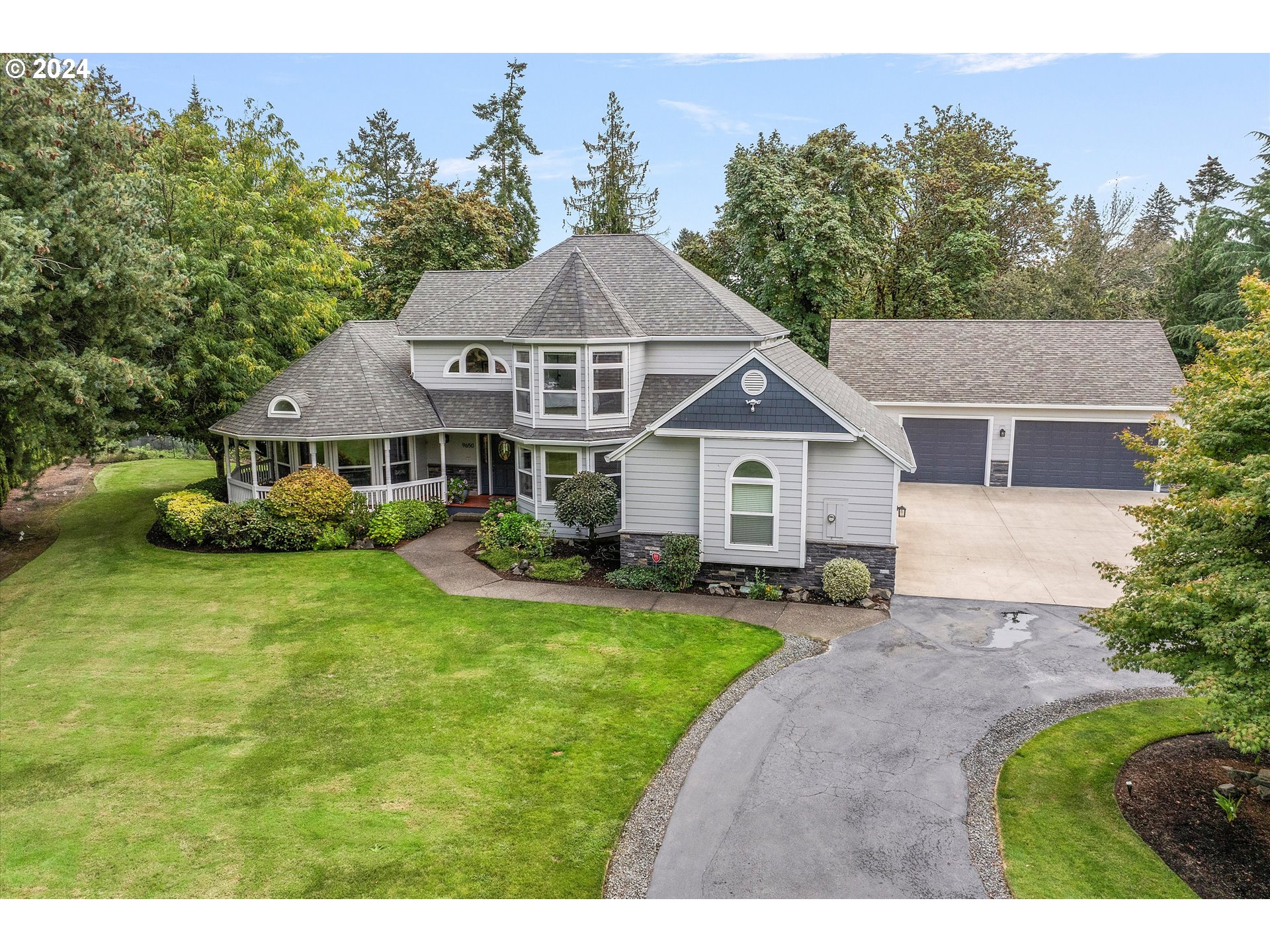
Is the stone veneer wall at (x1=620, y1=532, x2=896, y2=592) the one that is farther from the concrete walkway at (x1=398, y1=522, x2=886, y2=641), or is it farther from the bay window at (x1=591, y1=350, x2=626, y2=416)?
the bay window at (x1=591, y1=350, x2=626, y2=416)

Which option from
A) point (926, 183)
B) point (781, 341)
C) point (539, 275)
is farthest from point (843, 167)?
point (539, 275)

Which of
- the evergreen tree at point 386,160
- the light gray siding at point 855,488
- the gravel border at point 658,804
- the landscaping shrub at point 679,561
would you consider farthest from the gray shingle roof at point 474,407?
the evergreen tree at point 386,160

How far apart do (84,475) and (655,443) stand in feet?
78.4

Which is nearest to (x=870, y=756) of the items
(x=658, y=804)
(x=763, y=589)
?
(x=658, y=804)

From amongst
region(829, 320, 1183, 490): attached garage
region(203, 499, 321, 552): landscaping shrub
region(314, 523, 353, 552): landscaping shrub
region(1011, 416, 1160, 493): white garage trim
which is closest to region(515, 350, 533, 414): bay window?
region(314, 523, 353, 552): landscaping shrub

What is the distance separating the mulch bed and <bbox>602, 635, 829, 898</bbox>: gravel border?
4824mm

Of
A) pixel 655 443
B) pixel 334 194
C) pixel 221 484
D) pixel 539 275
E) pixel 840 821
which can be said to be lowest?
pixel 840 821

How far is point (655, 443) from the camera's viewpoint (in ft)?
54.6

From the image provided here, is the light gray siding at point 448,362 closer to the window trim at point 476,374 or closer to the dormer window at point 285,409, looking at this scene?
the window trim at point 476,374

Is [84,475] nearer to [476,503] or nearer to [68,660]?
[476,503]

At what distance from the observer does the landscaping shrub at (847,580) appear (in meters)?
15.5

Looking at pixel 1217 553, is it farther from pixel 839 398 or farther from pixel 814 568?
pixel 839 398

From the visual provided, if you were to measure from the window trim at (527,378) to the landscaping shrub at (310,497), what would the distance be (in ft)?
15.8

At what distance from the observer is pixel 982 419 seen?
1001 inches
